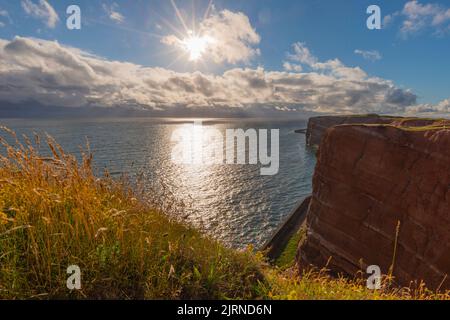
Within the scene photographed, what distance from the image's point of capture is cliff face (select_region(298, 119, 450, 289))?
21516 millimetres

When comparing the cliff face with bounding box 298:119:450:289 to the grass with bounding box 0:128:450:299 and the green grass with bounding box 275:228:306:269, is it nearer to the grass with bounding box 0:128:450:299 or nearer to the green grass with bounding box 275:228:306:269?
the green grass with bounding box 275:228:306:269

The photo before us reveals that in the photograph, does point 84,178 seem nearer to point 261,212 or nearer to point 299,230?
point 299,230

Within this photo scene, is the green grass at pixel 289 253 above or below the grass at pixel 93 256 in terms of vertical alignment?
below

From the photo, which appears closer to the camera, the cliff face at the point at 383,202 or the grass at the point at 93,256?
the grass at the point at 93,256

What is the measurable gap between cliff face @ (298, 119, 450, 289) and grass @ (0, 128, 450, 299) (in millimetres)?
23676

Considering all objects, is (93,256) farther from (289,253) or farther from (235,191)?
(235,191)

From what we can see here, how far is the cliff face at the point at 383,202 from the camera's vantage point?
2152cm

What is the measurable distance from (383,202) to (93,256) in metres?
28.8

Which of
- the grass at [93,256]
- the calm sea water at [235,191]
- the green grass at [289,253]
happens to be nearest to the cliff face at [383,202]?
the green grass at [289,253]

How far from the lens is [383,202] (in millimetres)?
25359

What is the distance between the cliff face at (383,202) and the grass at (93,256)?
23.7 meters

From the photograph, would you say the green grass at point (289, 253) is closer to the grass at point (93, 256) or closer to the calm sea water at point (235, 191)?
the calm sea water at point (235, 191)

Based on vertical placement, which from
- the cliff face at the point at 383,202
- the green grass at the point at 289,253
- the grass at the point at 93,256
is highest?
the grass at the point at 93,256

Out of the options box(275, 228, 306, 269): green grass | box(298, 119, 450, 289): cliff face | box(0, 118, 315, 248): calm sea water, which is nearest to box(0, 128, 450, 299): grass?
box(298, 119, 450, 289): cliff face
